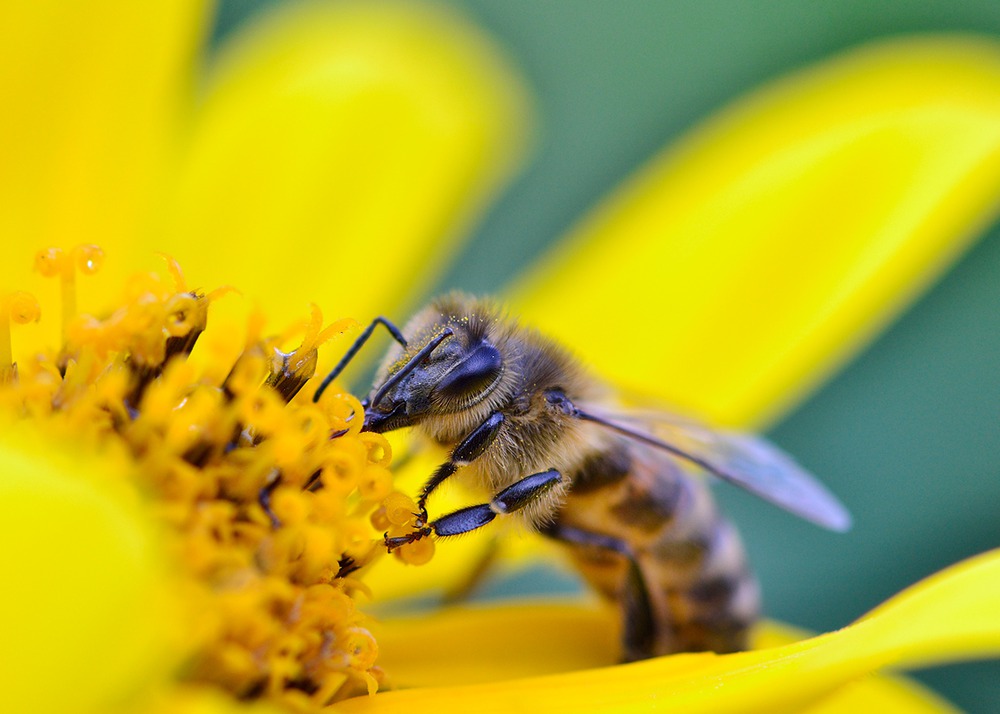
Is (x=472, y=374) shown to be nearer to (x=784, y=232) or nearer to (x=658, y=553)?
(x=658, y=553)

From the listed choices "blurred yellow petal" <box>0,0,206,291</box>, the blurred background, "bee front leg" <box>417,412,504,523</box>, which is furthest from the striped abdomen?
"blurred yellow petal" <box>0,0,206,291</box>

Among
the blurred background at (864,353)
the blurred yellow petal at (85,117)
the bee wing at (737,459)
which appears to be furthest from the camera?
the blurred background at (864,353)

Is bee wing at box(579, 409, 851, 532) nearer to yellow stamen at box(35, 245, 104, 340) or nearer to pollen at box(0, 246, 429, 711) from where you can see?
pollen at box(0, 246, 429, 711)

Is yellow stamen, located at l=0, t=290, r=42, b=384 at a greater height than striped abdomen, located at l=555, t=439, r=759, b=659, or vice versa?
yellow stamen, located at l=0, t=290, r=42, b=384

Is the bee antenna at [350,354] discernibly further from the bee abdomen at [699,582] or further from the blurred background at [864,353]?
the blurred background at [864,353]

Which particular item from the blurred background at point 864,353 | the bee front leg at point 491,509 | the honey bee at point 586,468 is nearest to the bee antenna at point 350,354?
the honey bee at point 586,468
